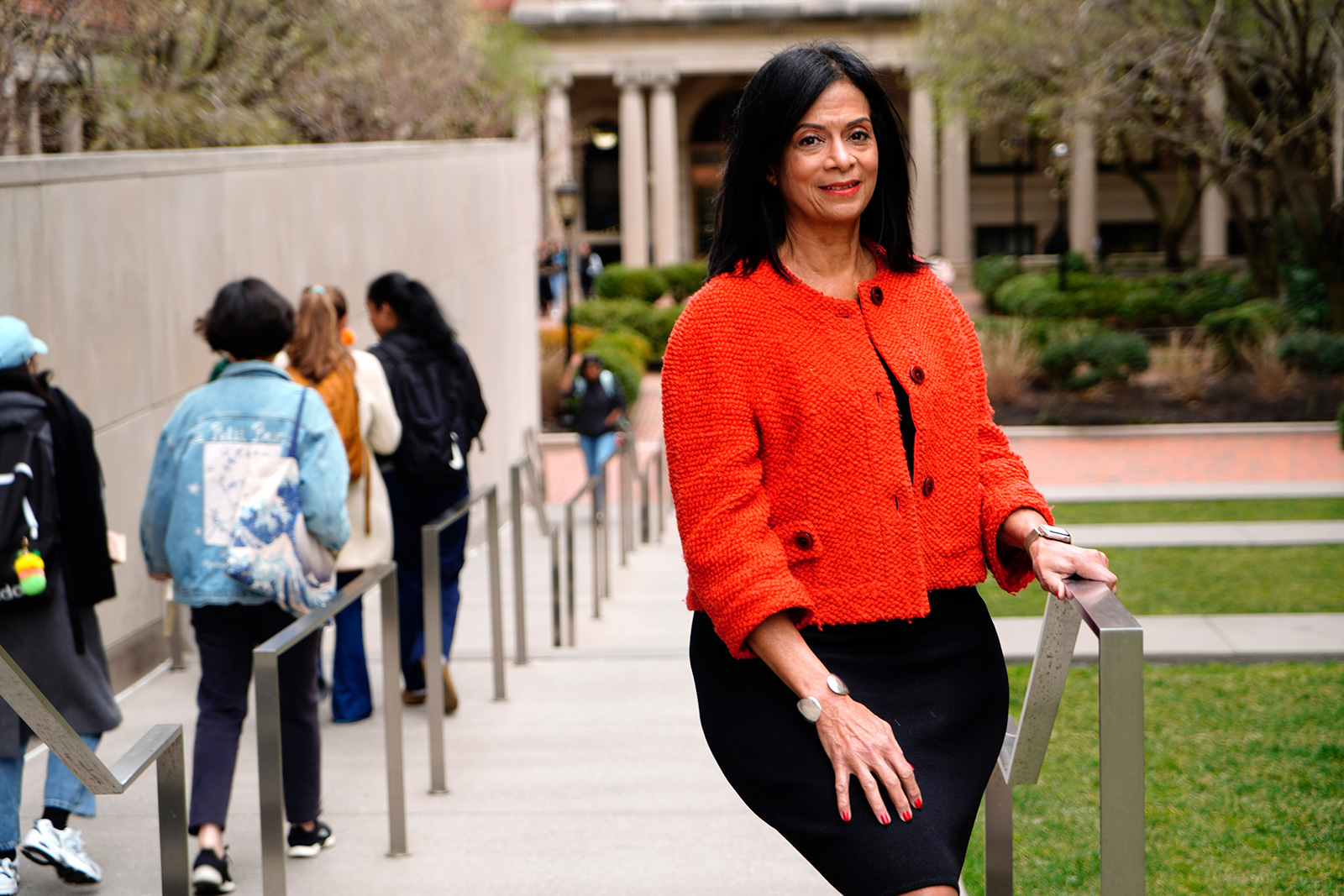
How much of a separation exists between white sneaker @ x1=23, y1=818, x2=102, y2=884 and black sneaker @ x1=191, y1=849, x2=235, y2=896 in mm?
309

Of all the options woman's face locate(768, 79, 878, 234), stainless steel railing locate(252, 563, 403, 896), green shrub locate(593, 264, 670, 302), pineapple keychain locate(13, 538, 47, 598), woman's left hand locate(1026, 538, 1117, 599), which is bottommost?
stainless steel railing locate(252, 563, 403, 896)

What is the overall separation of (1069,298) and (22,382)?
26976 mm

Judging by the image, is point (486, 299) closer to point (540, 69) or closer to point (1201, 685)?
point (1201, 685)

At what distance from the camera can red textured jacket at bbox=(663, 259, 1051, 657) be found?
2.15 metres

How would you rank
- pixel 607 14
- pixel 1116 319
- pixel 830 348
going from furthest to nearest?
pixel 607 14
pixel 1116 319
pixel 830 348

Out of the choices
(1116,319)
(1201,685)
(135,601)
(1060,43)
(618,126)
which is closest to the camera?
(1201,685)

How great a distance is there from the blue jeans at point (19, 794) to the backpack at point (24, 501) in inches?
19.6

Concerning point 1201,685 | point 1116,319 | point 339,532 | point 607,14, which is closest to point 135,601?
point 339,532

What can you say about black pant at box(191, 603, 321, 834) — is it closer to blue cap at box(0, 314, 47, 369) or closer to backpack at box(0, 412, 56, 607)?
backpack at box(0, 412, 56, 607)

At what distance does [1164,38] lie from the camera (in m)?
19.4

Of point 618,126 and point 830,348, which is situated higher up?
point 618,126

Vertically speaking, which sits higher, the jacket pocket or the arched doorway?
the arched doorway

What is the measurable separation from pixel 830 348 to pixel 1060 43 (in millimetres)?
21998

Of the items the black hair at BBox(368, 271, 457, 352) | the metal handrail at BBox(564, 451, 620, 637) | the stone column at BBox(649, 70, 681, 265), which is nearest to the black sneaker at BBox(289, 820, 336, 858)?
the black hair at BBox(368, 271, 457, 352)
